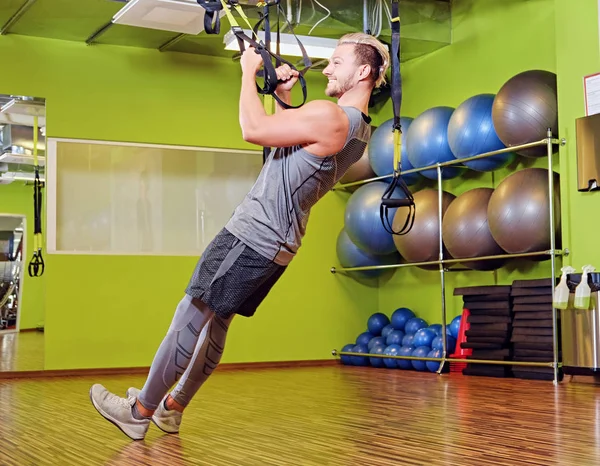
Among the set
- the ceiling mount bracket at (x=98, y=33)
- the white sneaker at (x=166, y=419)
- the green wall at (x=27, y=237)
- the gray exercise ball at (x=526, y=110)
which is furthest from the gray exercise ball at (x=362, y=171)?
the green wall at (x=27, y=237)

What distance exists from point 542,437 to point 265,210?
4.01ft

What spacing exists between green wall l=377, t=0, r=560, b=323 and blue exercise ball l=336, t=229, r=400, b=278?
0.25 m

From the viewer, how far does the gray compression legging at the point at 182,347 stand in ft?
8.82

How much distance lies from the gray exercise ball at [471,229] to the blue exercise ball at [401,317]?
108 cm

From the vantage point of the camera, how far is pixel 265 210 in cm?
258

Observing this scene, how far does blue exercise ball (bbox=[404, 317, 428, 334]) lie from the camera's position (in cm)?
631

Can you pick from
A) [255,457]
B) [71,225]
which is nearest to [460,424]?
[255,457]

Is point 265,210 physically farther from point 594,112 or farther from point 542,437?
point 594,112

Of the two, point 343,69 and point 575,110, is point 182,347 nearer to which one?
point 343,69

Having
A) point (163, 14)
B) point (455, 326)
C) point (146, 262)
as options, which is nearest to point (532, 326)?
point (455, 326)

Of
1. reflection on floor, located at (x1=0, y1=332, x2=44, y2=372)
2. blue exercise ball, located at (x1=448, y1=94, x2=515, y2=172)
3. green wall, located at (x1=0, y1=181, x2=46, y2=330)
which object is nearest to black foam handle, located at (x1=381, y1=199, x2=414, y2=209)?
blue exercise ball, located at (x1=448, y1=94, x2=515, y2=172)

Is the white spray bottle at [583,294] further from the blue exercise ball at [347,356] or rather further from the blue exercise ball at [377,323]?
the blue exercise ball at [347,356]

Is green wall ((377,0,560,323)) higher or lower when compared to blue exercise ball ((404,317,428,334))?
higher

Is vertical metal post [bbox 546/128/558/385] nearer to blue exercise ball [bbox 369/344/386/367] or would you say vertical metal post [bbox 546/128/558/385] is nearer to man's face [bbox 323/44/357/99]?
blue exercise ball [bbox 369/344/386/367]
